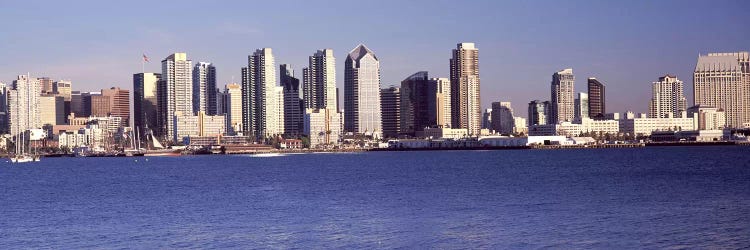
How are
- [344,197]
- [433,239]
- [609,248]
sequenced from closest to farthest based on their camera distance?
[609,248] → [433,239] → [344,197]

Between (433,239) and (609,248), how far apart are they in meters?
5.03

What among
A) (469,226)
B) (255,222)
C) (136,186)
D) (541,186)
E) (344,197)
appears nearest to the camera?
(469,226)

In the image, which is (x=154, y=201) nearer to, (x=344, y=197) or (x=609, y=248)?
(x=344, y=197)

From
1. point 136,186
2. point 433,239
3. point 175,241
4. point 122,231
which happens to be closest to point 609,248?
point 433,239

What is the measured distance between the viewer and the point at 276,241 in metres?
32.4

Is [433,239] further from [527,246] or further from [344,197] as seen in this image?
[344,197]

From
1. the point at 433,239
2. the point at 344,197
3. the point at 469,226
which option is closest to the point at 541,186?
the point at 344,197

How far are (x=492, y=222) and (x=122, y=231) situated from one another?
11.8 m

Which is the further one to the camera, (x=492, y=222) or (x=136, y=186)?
(x=136, y=186)

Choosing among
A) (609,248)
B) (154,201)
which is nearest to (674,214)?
(609,248)

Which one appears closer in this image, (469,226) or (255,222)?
(469,226)

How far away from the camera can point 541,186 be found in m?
57.2

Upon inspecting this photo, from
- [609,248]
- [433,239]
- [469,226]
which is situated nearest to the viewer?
[609,248]

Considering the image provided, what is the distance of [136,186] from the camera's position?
6600 cm
